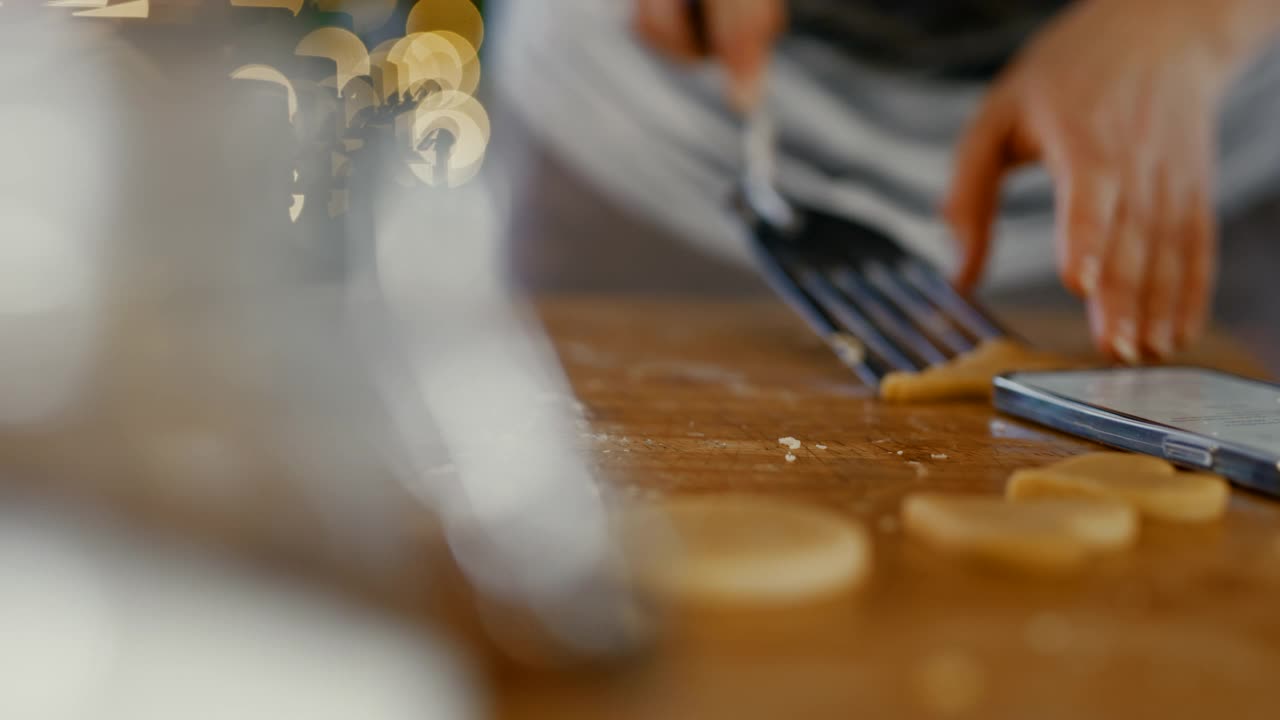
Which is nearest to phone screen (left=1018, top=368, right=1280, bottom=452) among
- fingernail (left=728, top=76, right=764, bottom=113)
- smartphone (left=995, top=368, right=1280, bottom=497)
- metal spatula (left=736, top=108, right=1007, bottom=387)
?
smartphone (left=995, top=368, right=1280, bottom=497)

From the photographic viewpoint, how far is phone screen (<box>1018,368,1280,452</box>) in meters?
0.49

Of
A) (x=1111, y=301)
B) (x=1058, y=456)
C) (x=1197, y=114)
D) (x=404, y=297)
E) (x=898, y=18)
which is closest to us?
(x=1058, y=456)

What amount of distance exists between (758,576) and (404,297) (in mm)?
860

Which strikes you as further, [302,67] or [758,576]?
[302,67]

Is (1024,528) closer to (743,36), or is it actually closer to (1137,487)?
(1137,487)

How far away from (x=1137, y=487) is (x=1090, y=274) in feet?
1.29

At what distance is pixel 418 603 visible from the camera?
0.32m

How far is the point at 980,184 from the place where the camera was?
3.05 ft

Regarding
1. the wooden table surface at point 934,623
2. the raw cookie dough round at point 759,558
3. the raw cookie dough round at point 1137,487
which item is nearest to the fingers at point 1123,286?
the wooden table surface at point 934,623

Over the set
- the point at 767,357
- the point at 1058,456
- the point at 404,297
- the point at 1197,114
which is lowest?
the point at 404,297

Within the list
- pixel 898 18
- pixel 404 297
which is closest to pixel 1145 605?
pixel 404 297

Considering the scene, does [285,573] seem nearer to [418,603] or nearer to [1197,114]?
[418,603]

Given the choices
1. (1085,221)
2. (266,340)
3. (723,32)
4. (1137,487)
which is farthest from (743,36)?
(1137,487)

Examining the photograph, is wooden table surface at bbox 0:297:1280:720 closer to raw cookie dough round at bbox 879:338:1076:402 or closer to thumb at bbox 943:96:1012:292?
raw cookie dough round at bbox 879:338:1076:402
